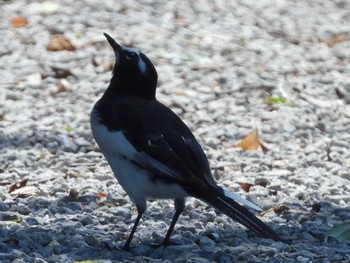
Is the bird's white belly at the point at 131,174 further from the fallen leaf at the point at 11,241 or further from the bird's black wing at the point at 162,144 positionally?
the fallen leaf at the point at 11,241

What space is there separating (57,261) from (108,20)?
5.42 m

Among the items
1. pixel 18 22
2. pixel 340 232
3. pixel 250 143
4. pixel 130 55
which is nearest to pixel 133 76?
pixel 130 55

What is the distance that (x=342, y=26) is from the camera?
463 inches

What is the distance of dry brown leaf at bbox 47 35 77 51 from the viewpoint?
10227 millimetres

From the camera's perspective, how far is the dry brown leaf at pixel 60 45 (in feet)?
33.6

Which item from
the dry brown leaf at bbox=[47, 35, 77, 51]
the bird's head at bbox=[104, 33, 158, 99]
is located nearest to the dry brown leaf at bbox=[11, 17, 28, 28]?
the dry brown leaf at bbox=[47, 35, 77, 51]

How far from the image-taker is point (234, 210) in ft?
20.1

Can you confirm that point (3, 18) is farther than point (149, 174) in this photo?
Yes

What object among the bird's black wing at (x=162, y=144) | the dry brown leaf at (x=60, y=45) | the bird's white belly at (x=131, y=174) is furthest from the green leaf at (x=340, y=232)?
the dry brown leaf at (x=60, y=45)

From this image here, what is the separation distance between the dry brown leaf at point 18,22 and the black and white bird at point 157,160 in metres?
4.22

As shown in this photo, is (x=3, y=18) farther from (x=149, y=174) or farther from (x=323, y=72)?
(x=149, y=174)

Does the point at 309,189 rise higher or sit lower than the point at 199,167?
lower

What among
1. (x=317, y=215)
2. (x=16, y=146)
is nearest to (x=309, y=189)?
(x=317, y=215)

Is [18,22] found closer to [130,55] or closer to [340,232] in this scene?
[130,55]
